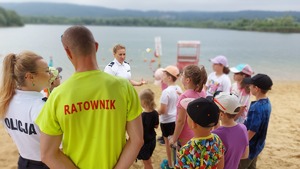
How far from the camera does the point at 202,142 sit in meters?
2.18

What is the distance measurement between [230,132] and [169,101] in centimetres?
152

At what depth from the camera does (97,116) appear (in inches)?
66.7

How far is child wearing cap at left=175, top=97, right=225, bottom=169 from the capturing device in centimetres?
215

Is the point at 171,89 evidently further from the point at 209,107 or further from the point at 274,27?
the point at 274,27

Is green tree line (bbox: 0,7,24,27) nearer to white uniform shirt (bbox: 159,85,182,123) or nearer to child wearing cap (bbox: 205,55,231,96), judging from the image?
child wearing cap (bbox: 205,55,231,96)

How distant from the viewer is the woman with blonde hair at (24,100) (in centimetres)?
211

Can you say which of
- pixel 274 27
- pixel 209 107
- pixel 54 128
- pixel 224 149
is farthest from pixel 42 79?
pixel 274 27

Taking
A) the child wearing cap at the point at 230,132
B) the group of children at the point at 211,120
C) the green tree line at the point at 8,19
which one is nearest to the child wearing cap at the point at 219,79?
the group of children at the point at 211,120

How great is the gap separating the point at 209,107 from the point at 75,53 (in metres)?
1.12

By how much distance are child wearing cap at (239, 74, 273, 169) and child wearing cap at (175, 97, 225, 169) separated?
1047mm

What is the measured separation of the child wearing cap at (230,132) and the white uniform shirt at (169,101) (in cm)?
138

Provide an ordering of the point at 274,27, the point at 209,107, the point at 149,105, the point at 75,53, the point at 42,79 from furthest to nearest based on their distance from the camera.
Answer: the point at 274,27
the point at 149,105
the point at 42,79
the point at 209,107
the point at 75,53

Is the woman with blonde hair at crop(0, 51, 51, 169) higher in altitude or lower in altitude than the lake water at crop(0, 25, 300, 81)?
higher

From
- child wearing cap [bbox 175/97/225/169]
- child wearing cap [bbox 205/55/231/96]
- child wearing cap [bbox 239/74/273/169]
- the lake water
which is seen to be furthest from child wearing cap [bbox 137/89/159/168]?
the lake water
